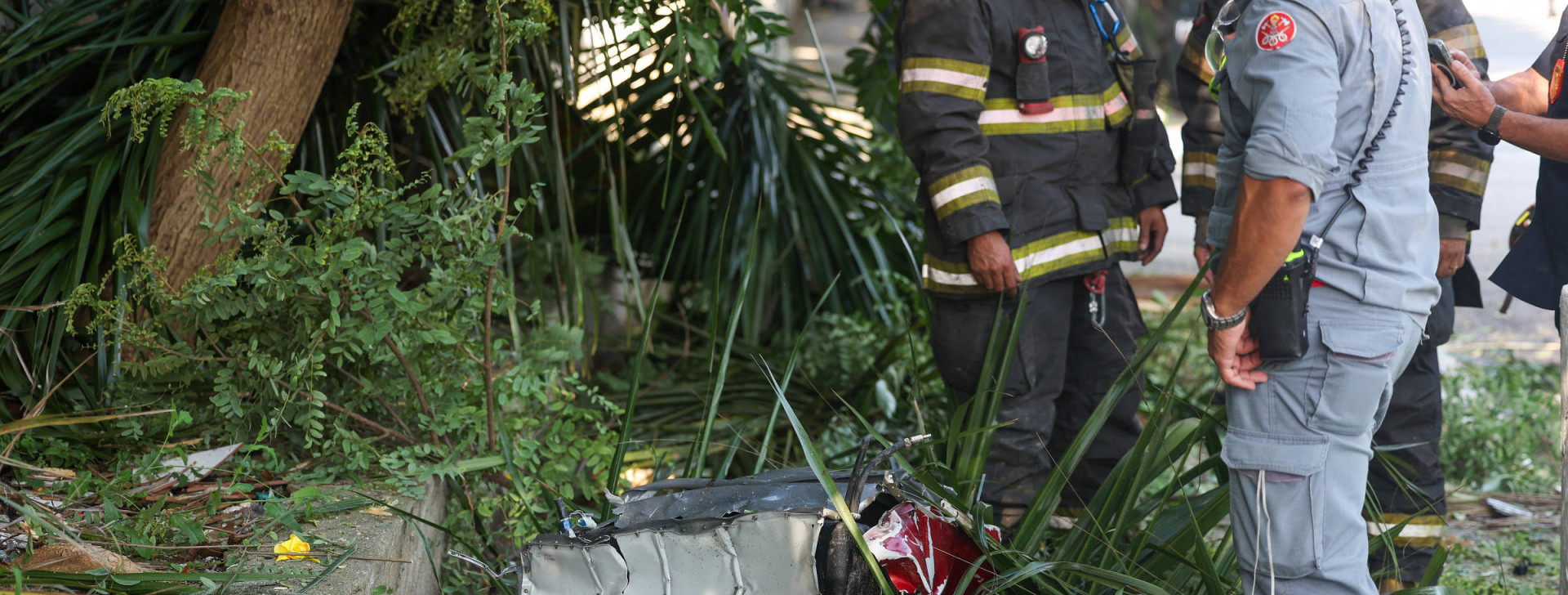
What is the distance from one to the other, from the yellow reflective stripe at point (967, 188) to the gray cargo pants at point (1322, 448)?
0.81 m

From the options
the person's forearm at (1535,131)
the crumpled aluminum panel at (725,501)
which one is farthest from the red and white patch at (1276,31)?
the crumpled aluminum panel at (725,501)

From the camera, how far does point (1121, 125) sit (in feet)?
8.50

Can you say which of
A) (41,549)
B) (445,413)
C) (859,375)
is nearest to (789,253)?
(859,375)

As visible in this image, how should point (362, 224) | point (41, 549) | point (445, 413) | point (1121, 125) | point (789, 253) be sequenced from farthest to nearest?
1. point (789, 253)
2. point (1121, 125)
3. point (445, 413)
4. point (362, 224)
5. point (41, 549)

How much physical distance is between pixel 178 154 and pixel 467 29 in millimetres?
675

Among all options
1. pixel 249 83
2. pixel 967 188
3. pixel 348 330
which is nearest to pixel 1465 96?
pixel 967 188

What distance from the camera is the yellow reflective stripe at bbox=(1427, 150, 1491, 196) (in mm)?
2305

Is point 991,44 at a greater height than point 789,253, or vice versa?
point 991,44

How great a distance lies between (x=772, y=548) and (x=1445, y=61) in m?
1.44

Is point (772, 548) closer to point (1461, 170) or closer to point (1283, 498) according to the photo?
point (1283, 498)

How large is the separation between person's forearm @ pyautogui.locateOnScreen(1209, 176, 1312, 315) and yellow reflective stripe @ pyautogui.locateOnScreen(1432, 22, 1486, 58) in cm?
100

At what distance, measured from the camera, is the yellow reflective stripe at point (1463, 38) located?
231 cm

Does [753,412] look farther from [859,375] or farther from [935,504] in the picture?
[935,504]

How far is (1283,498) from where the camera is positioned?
5.44 feet
